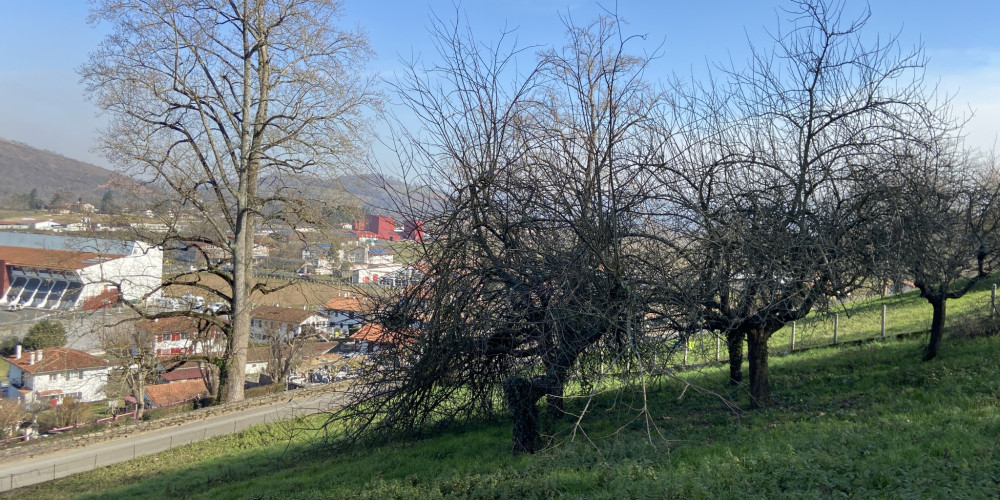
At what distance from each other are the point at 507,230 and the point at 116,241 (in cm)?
1312

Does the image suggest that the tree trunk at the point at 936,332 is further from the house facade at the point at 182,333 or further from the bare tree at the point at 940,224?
the house facade at the point at 182,333

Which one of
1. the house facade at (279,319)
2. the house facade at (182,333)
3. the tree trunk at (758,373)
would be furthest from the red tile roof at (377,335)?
the house facade at (279,319)

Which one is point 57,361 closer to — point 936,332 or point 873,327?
point 936,332

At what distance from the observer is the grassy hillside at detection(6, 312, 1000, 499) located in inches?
194

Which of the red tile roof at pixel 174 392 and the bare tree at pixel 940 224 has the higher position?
the bare tree at pixel 940 224

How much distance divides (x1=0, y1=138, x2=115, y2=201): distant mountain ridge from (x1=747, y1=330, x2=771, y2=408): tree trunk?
10719cm

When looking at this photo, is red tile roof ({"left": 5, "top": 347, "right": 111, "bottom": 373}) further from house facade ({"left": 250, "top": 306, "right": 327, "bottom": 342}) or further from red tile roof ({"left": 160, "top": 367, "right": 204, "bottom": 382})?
red tile roof ({"left": 160, "top": 367, "right": 204, "bottom": 382})

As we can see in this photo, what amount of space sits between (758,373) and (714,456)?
10.7 ft

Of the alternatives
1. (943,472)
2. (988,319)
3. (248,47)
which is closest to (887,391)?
(943,472)

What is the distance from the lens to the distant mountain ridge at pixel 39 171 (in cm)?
9831

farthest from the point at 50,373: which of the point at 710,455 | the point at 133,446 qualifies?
the point at 710,455

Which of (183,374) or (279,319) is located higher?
(279,319)

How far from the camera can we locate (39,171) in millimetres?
110125

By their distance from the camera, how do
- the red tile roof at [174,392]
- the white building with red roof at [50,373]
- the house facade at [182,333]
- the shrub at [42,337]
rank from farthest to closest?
the red tile roof at [174,392], the white building with red roof at [50,373], the shrub at [42,337], the house facade at [182,333]
